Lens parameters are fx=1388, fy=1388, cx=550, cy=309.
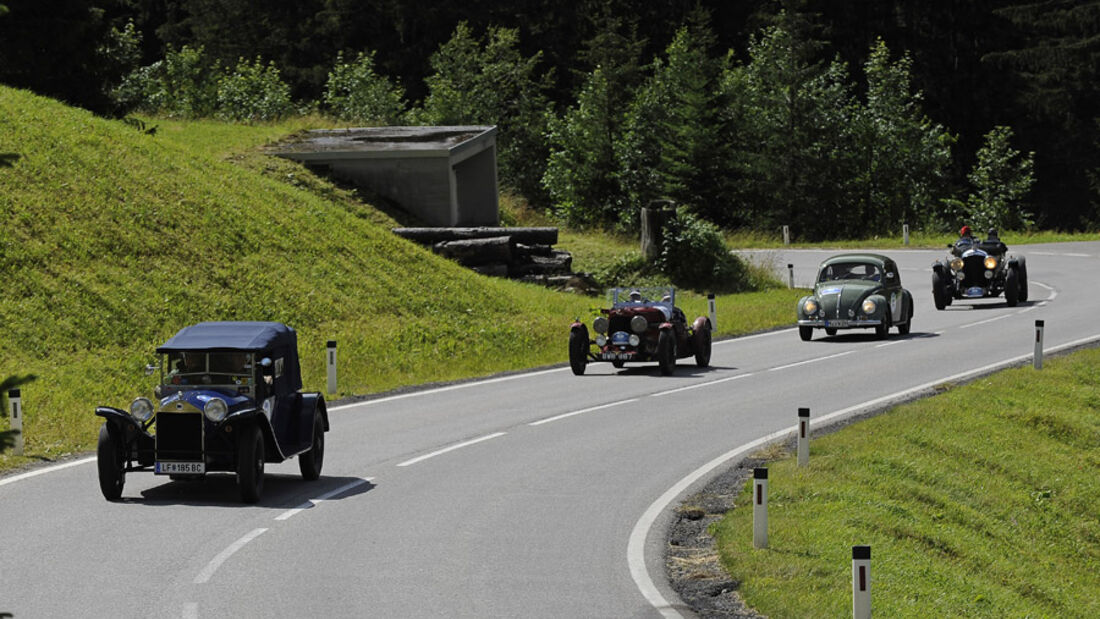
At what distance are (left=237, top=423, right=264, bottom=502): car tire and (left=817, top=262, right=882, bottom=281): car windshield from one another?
62.4 ft

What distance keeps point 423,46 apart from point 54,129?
49761 mm

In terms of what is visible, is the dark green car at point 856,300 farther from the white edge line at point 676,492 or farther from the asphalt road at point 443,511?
the asphalt road at point 443,511

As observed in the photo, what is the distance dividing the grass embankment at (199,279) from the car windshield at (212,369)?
16.8 ft

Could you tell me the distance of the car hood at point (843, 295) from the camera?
28.9 metres

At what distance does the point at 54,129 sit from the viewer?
34.4 meters

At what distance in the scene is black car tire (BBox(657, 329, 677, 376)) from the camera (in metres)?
23.6

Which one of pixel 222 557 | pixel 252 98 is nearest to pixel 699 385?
pixel 222 557

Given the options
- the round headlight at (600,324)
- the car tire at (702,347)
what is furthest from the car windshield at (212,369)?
the car tire at (702,347)

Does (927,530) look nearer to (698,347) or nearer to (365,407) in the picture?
(365,407)

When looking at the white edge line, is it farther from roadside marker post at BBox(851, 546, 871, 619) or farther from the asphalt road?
roadside marker post at BBox(851, 546, 871, 619)

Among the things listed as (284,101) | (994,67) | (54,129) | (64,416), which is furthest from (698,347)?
(994,67)

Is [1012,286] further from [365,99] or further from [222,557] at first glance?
[365,99]

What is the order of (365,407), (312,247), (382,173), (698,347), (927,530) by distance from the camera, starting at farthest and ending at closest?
(382,173) → (312,247) → (698,347) → (365,407) → (927,530)

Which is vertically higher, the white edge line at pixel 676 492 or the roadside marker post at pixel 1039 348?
the roadside marker post at pixel 1039 348
